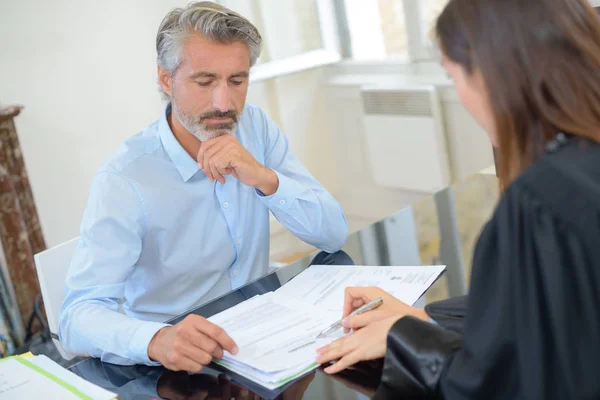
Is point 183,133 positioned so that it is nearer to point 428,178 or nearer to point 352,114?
point 428,178

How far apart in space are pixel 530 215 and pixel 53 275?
1.33 metres

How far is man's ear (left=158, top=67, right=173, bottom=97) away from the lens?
1763 mm

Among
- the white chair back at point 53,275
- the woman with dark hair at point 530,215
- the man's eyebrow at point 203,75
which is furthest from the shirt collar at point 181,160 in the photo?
the woman with dark hair at point 530,215

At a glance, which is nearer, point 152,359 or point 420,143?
point 152,359

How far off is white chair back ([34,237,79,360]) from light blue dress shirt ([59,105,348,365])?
0.18 m

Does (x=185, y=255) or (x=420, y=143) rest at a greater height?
(x=185, y=255)

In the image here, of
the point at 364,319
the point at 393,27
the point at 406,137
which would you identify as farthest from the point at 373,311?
the point at 393,27

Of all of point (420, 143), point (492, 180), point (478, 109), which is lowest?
point (420, 143)

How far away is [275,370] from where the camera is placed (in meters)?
1.02

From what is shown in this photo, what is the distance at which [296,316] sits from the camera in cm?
122

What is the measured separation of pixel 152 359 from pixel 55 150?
8.04ft

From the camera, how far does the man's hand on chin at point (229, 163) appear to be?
63.2 inches

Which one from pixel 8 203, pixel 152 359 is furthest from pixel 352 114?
pixel 152 359

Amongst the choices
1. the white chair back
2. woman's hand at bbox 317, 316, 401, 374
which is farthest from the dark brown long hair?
the white chair back
